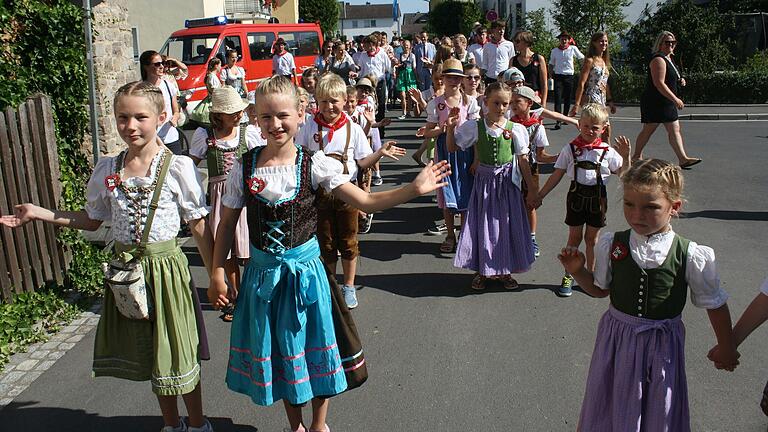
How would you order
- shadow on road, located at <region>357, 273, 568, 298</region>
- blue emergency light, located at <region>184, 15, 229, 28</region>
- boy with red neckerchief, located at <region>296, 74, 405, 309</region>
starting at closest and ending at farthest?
boy with red neckerchief, located at <region>296, 74, 405, 309</region>
shadow on road, located at <region>357, 273, 568, 298</region>
blue emergency light, located at <region>184, 15, 229, 28</region>

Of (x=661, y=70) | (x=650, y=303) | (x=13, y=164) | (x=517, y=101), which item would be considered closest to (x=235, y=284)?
(x=13, y=164)

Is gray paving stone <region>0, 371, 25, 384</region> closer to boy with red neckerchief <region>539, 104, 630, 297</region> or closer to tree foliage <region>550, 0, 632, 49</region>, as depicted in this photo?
boy with red neckerchief <region>539, 104, 630, 297</region>

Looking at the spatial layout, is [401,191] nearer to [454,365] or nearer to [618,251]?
[618,251]

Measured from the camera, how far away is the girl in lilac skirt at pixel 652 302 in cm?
298

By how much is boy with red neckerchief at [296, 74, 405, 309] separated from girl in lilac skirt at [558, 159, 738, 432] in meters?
2.75

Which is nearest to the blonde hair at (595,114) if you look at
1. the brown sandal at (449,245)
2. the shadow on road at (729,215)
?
the brown sandal at (449,245)

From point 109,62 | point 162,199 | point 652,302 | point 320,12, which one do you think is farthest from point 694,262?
point 320,12

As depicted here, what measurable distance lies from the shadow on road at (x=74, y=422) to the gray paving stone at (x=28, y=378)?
0.35 metres

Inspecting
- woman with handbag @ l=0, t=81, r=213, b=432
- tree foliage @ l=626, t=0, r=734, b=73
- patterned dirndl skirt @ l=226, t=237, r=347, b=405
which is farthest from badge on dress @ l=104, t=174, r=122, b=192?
tree foliage @ l=626, t=0, r=734, b=73

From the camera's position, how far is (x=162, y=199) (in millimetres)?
3611

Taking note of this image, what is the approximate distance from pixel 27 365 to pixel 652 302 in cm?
419

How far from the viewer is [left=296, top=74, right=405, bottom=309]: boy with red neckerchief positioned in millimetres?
5598

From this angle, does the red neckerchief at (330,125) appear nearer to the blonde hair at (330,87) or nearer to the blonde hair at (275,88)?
the blonde hair at (330,87)

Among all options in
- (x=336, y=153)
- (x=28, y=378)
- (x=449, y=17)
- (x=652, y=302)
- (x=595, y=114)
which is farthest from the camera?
(x=449, y=17)
